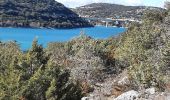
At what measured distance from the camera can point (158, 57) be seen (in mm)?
32875

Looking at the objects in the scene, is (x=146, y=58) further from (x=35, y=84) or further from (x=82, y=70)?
(x=35, y=84)

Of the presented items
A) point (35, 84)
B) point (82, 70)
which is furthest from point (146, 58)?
point (35, 84)

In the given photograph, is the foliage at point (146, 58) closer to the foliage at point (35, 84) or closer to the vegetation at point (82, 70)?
the vegetation at point (82, 70)

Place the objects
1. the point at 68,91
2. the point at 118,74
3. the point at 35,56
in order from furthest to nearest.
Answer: the point at 118,74 < the point at 35,56 < the point at 68,91

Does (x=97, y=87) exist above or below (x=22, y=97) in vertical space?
below

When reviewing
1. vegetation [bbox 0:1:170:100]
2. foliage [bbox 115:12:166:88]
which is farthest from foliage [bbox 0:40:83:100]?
foliage [bbox 115:12:166:88]

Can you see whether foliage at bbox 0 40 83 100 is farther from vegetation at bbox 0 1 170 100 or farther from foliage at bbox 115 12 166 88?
Result: foliage at bbox 115 12 166 88

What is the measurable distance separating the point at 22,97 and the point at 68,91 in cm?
494

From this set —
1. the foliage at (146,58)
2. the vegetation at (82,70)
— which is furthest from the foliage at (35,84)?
the foliage at (146,58)

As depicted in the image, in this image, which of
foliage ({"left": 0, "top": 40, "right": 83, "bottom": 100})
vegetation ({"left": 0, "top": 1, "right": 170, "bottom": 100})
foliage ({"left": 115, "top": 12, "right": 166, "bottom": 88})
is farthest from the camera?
foliage ({"left": 0, "top": 40, "right": 83, "bottom": 100})

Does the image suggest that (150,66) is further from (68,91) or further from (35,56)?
(35,56)

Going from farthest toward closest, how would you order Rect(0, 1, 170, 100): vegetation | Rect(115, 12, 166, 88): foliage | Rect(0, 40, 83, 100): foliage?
Rect(0, 40, 83, 100): foliage
Rect(0, 1, 170, 100): vegetation
Rect(115, 12, 166, 88): foliage

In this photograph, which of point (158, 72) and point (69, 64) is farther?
point (69, 64)

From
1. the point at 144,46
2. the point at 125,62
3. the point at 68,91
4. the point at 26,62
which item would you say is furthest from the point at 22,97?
the point at 125,62
